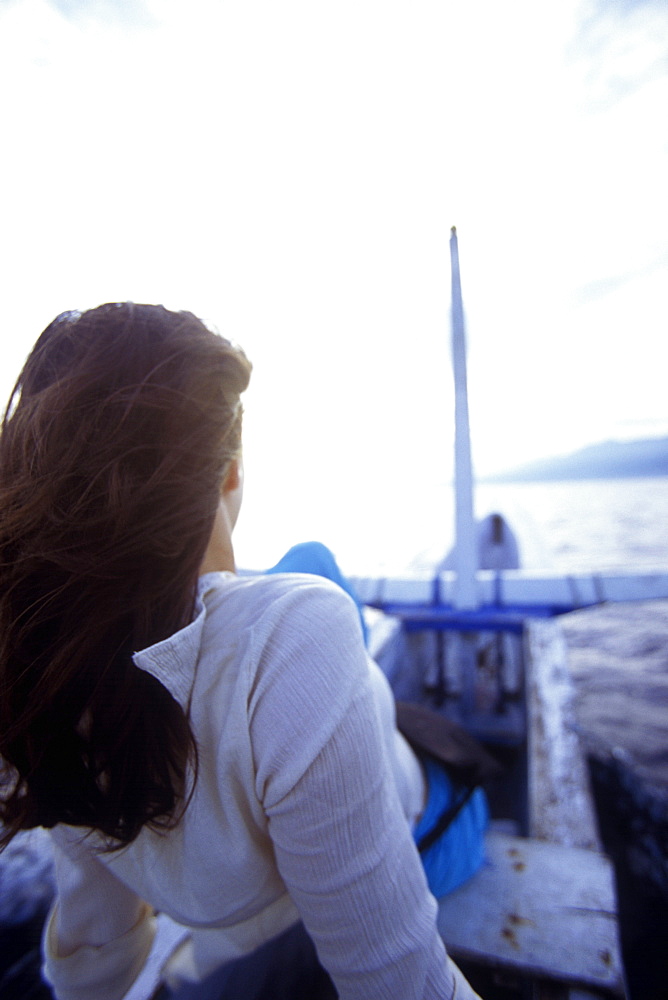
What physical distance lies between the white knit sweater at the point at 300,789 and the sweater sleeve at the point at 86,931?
23 centimetres

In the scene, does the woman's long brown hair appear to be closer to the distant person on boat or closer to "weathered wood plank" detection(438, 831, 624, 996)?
the distant person on boat

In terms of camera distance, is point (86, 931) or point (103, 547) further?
point (86, 931)

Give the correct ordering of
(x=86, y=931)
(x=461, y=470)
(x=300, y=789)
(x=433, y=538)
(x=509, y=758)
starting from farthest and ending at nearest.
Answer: (x=433, y=538)
(x=509, y=758)
(x=461, y=470)
(x=86, y=931)
(x=300, y=789)

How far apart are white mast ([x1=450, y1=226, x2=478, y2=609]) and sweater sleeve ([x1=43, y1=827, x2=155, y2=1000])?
199 centimetres

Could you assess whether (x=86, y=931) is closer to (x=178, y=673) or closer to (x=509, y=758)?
(x=178, y=673)

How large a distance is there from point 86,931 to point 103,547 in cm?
73

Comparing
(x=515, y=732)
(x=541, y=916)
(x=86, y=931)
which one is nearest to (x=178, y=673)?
(x=86, y=931)

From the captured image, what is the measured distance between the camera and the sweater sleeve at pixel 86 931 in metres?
0.74

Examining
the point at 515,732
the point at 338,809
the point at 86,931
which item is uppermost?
the point at 338,809

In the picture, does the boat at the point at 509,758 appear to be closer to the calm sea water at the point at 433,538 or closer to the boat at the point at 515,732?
the boat at the point at 515,732

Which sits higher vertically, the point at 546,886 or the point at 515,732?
the point at 546,886

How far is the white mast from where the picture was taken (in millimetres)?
2049

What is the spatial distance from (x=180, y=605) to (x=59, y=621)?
129 millimetres

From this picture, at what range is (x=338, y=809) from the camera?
1.60 feet
